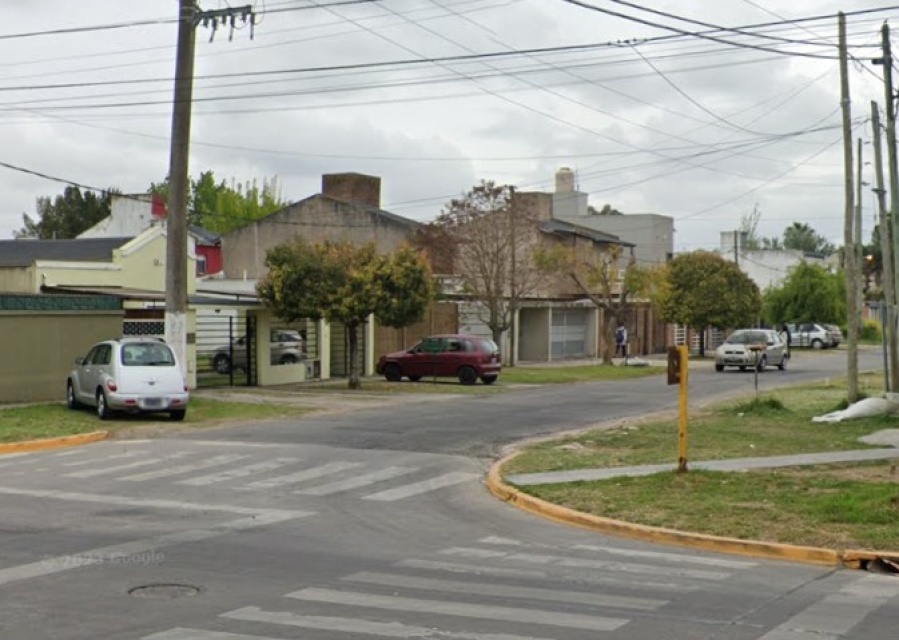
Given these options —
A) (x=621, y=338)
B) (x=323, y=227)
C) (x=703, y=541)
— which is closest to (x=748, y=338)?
(x=621, y=338)

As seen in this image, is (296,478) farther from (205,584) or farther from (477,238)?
(477,238)

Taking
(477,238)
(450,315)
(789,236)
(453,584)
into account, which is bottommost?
(453,584)

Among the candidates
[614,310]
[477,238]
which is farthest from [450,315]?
[614,310]

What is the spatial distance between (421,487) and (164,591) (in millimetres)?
6515

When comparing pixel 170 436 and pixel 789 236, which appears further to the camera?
pixel 789 236

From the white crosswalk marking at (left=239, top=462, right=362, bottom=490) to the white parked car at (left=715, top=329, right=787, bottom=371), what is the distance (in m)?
31.4

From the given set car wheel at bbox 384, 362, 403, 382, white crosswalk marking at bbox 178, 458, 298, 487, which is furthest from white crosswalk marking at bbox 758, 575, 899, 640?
car wheel at bbox 384, 362, 403, 382

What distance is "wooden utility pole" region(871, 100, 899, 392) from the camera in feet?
83.4

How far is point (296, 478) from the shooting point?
612 inches

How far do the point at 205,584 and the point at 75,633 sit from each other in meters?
1.69

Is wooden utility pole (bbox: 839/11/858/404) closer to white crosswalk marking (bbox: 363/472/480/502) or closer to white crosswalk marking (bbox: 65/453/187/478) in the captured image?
white crosswalk marking (bbox: 363/472/480/502)

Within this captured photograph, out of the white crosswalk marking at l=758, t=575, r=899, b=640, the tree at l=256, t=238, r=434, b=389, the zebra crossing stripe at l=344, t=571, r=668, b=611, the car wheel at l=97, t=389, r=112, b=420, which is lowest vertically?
the white crosswalk marking at l=758, t=575, r=899, b=640

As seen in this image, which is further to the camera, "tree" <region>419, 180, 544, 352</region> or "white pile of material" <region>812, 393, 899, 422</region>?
"tree" <region>419, 180, 544, 352</region>

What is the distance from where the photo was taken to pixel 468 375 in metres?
36.7
